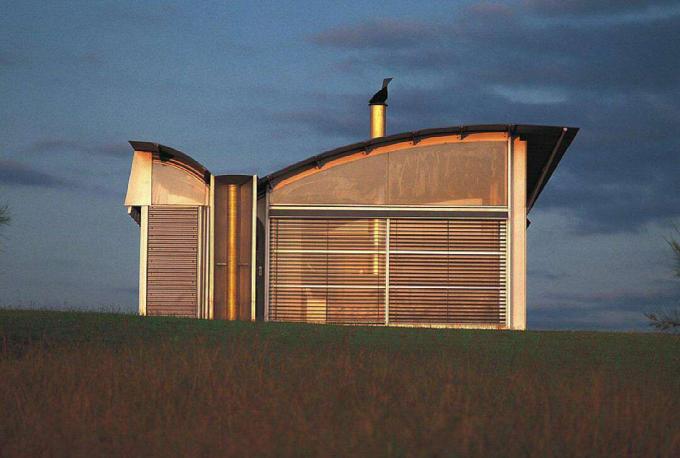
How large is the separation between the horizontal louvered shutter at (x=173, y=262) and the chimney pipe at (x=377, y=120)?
680 cm

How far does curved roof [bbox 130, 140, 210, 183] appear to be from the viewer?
23.8 m

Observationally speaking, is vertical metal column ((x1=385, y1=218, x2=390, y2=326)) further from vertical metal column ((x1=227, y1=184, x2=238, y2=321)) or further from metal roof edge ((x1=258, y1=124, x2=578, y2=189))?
vertical metal column ((x1=227, y1=184, x2=238, y2=321))

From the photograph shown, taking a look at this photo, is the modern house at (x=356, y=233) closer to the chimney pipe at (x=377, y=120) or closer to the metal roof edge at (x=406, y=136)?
the metal roof edge at (x=406, y=136)

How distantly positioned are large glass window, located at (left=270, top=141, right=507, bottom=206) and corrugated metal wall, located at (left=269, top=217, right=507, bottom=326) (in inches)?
21.7

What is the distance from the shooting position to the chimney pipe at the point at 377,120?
28.5m

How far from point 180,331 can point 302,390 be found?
7035 mm

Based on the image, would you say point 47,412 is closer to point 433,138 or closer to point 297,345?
point 297,345

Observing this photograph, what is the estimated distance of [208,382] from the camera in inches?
471

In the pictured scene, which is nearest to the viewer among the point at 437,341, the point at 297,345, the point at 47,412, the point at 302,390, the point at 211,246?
the point at 47,412

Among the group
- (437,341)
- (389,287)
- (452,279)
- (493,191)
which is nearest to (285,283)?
(389,287)

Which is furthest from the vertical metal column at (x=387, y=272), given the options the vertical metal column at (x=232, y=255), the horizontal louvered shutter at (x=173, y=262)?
the horizontal louvered shutter at (x=173, y=262)

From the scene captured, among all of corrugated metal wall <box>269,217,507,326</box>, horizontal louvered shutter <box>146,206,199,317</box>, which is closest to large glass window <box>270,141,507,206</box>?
corrugated metal wall <box>269,217,507,326</box>

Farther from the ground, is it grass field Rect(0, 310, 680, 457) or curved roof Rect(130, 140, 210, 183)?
curved roof Rect(130, 140, 210, 183)

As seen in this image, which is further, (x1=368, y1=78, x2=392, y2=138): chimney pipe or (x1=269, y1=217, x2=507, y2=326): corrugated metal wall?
(x1=368, y1=78, x2=392, y2=138): chimney pipe
